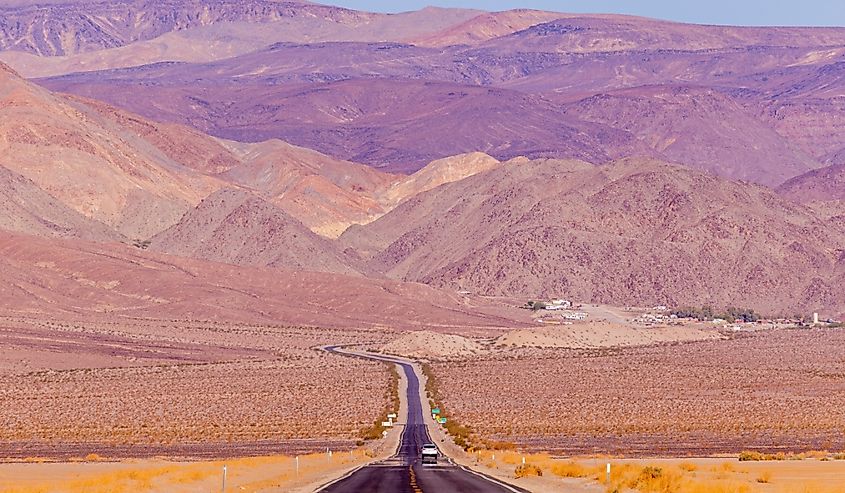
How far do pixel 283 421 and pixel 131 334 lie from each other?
242 feet

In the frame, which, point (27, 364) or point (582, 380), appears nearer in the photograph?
point (582, 380)

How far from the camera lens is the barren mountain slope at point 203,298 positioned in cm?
18012

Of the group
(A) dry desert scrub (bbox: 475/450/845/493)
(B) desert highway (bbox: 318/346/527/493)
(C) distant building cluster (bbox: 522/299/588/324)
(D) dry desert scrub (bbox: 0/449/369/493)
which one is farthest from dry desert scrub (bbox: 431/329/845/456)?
(C) distant building cluster (bbox: 522/299/588/324)

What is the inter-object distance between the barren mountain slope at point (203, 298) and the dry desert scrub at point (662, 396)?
36.5 meters

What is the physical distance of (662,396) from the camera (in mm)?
106750

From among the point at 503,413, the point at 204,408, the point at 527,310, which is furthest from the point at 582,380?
the point at 527,310

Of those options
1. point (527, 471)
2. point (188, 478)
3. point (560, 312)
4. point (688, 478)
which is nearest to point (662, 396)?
point (527, 471)

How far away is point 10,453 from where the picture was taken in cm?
7150

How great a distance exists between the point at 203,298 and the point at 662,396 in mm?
90529

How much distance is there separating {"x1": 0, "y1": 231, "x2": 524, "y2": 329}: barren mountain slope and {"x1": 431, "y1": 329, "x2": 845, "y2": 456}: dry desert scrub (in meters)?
36.5

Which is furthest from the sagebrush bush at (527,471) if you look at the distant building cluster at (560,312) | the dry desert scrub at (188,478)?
the distant building cluster at (560,312)

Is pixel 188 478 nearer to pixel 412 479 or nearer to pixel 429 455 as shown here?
pixel 412 479

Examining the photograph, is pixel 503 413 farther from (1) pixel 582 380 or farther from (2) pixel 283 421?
(1) pixel 582 380

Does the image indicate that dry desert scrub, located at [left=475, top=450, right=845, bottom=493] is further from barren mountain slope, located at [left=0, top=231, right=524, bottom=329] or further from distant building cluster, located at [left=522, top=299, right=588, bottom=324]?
distant building cluster, located at [left=522, top=299, right=588, bottom=324]
